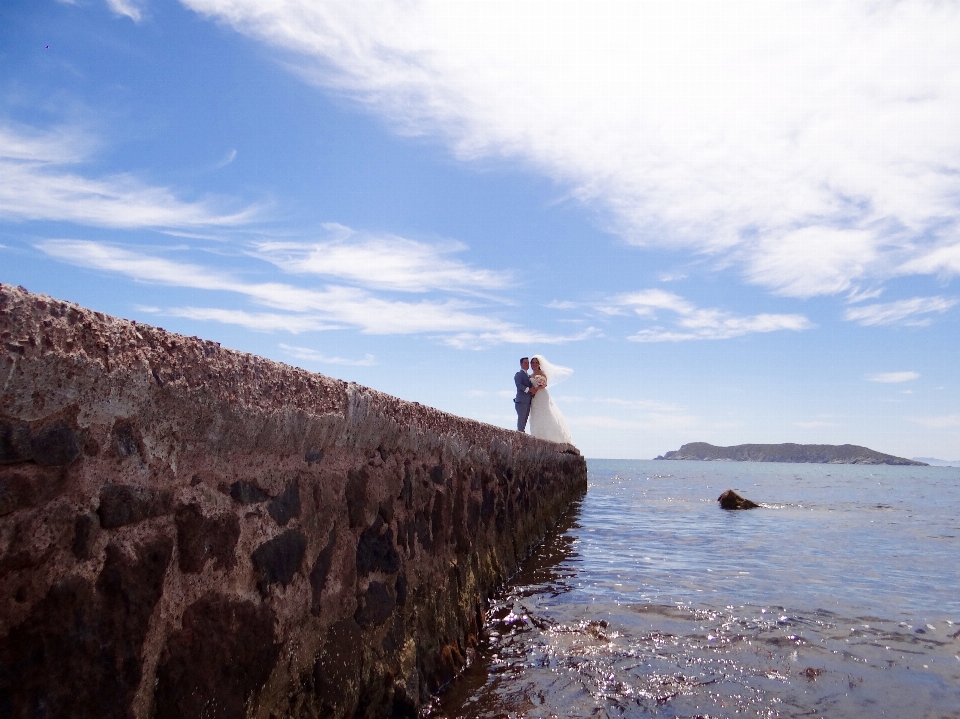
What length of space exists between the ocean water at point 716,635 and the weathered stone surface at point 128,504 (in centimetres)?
186

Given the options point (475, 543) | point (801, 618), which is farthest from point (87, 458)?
point (801, 618)

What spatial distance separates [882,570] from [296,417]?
739 centimetres

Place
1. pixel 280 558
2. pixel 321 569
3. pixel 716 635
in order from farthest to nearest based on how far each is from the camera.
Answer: pixel 716 635, pixel 321 569, pixel 280 558

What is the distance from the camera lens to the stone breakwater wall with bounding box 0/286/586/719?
124 cm

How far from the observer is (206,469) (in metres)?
1.70

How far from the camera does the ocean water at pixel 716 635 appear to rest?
321 centimetres

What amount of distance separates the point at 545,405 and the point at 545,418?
0.27 metres

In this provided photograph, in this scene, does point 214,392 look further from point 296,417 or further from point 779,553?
point 779,553

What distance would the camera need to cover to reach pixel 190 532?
5.32ft

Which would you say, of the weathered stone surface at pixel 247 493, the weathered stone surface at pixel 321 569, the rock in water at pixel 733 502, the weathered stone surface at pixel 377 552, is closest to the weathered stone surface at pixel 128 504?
the weathered stone surface at pixel 247 493

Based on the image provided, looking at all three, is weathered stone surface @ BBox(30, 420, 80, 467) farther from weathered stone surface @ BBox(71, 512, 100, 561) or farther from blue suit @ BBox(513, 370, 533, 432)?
blue suit @ BBox(513, 370, 533, 432)

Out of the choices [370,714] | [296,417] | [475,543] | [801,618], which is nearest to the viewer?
[296,417]

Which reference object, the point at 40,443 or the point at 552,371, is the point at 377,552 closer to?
the point at 40,443

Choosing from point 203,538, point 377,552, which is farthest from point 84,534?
point 377,552
